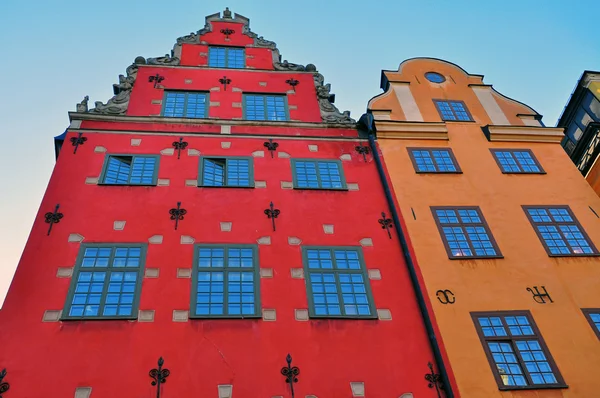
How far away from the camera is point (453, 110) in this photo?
651 inches

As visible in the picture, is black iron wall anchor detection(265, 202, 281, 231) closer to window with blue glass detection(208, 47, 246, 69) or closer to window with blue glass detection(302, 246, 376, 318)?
window with blue glass detection(302, 246, 376, 318)

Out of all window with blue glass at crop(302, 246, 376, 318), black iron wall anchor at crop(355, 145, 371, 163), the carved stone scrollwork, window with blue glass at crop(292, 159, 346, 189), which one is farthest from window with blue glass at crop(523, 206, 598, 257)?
the carved stone scrollwork

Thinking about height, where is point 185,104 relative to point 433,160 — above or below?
above

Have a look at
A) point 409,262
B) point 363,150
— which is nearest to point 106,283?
point 409,262

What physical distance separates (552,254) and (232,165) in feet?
26.0

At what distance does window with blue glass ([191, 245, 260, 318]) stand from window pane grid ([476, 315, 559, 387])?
4.60 m

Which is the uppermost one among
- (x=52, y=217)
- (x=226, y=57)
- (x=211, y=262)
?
(x=226, y=57)

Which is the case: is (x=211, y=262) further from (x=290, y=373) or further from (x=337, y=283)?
(x=290, y=373)

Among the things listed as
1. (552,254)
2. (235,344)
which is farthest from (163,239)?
(552,254)

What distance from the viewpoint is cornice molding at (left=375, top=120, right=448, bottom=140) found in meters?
15.2

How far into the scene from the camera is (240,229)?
11953mm

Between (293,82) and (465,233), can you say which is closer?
(465,233)

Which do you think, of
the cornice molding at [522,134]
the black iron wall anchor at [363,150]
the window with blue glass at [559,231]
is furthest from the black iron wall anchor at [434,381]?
the cornice molding at [522,134]

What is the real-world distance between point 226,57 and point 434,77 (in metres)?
6.92
